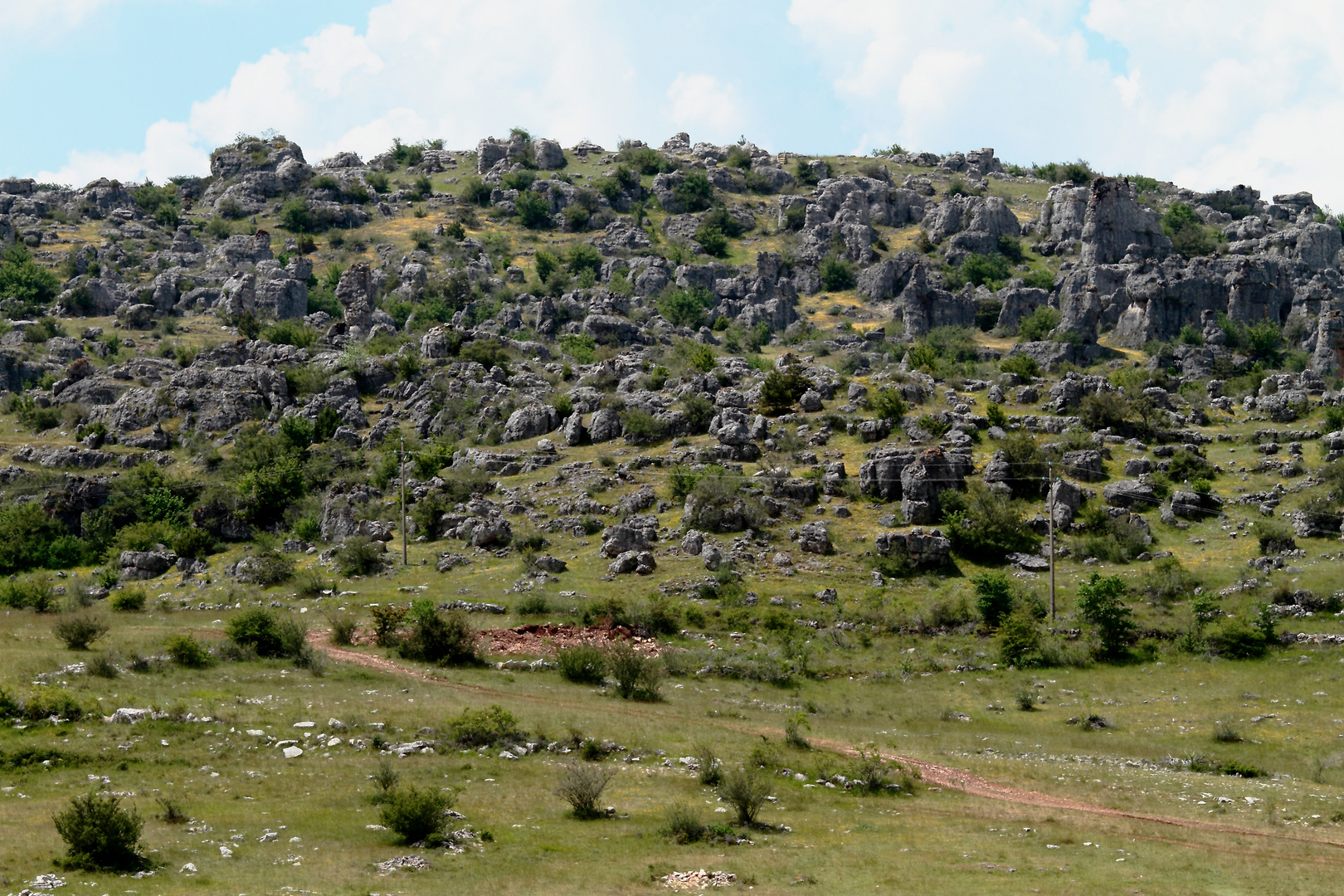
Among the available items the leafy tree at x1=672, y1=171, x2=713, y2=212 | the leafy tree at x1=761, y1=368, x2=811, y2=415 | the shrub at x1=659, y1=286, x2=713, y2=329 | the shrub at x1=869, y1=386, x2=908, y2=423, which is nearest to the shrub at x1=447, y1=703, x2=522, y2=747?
the shrub at x1=869, y1=386, x2=908, y2=423

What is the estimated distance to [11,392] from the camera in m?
94.8

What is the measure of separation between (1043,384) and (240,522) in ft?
196

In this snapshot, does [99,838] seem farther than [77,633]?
No

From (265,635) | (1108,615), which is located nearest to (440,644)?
(265,635)

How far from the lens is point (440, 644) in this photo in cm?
4544

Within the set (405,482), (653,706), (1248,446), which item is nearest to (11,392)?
(405,482)

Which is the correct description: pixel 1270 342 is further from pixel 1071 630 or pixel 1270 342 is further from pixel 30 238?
pixel 30 238

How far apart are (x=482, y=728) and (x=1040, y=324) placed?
294ft

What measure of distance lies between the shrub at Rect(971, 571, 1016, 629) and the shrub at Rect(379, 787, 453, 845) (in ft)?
110

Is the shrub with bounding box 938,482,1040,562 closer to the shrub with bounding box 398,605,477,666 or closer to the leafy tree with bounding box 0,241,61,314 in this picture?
the shrub with bounding box 398,605,477,666

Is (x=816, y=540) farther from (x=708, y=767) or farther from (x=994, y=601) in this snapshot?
(x=708, y=767)

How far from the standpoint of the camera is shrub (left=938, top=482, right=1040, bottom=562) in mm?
59500

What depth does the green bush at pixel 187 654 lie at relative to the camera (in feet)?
134

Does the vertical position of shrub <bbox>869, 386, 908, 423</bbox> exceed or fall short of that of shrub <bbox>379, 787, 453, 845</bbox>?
it exceeds it
